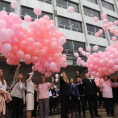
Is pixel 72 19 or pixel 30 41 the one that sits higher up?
pixel 72 19

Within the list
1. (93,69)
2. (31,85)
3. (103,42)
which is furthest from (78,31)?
(31,85)

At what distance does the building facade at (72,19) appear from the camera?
13266 mm

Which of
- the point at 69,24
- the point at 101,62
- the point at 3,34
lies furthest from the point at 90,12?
the point at 3,34

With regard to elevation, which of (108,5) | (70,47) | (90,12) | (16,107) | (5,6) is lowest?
(16,107)

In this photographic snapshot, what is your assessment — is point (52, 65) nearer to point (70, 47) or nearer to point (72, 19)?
point (70, 47)

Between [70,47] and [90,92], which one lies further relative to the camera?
[70,47]

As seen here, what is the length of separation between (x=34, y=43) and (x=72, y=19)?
502 inches

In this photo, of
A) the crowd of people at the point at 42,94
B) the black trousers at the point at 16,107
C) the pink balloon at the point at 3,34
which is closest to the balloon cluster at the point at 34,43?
the pink balloon at the point at 3,34

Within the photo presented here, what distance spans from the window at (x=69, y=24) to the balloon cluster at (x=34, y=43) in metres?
10.6

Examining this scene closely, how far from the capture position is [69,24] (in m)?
15.4

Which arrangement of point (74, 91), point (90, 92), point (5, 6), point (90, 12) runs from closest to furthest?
point (90, 92), point (74, 91), point (5, 6), point (90, 12)

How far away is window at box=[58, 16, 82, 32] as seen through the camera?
48.7 feet

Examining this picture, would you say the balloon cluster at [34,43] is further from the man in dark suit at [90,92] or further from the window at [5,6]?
the window at [5,6]

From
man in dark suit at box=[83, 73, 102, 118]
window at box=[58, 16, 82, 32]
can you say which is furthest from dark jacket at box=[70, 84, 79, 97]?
window at box=[58, 16, 82, 32]
